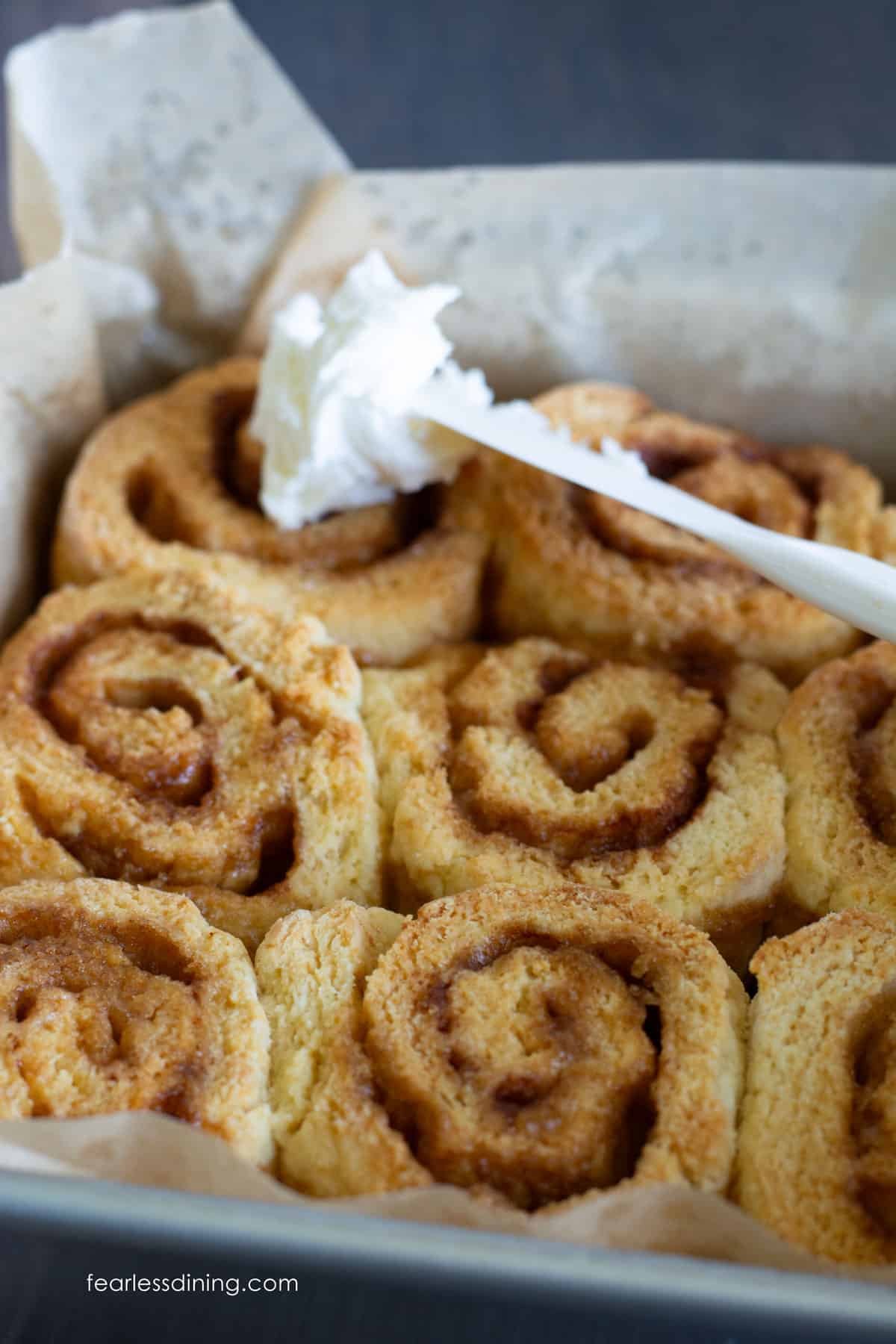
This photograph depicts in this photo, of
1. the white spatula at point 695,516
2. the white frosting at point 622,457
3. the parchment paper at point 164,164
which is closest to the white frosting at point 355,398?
the white spatula at point 695,516

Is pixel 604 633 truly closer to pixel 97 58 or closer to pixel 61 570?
pixel 61 570

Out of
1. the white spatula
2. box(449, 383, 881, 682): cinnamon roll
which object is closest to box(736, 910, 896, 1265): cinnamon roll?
the white spatula

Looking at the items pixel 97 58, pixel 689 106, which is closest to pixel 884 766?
pixel 97 58

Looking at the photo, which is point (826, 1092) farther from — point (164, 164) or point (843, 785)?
point (164, 164)

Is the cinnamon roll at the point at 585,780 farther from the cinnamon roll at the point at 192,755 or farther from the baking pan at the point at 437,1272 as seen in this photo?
the baking pan at the point at 437,1272

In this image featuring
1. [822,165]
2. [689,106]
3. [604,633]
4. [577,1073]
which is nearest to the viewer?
[577,1073]

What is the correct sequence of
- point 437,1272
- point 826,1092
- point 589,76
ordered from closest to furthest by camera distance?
1. point 437,1272
2. point 826,1092
3. point 589,76

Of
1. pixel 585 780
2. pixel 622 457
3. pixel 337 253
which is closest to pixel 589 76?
pixel 337 253
